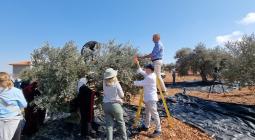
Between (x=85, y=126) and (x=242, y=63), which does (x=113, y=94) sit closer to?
(x=85, y=126)

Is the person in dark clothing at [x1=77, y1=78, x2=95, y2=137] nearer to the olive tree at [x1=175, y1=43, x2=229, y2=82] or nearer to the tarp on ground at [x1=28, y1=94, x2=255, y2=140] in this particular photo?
the tarp on ground at [x1=28, y1=94, x2=255, y2=140]

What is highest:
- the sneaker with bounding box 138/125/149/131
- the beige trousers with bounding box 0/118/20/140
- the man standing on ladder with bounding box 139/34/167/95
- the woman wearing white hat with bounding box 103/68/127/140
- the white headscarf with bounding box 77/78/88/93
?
the man standing on ladder with bounding box 139/34/167/95

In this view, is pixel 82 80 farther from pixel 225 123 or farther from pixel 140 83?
pixel 225 123

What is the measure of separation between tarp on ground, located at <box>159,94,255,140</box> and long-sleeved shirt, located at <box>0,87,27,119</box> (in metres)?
4.99

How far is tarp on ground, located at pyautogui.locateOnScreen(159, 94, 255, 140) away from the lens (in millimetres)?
9078

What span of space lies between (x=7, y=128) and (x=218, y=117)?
6.50 meters

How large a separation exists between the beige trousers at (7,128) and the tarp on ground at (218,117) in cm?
504

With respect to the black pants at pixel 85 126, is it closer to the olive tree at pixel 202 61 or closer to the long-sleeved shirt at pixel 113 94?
the long-sleeved shirt at pixel 113 94

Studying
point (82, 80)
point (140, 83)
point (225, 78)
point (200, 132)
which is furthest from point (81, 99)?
point (225, 78)

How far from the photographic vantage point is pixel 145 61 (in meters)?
9.59

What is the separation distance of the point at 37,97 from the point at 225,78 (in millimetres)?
9310

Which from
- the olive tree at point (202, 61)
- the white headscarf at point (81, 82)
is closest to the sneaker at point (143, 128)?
the white headscarf at point (81, 82)

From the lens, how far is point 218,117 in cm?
1023

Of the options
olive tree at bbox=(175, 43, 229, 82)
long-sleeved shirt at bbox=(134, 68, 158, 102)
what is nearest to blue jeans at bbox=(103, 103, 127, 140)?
long-sleeved shirt at bbox=(134, 68, 158, 102)
